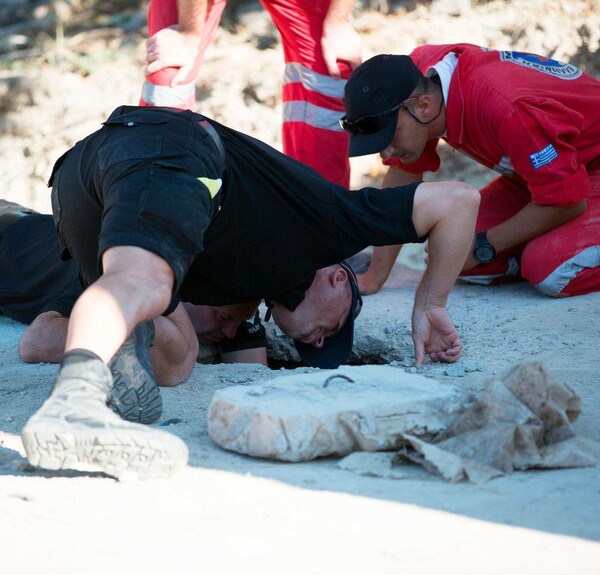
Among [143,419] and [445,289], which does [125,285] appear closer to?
[143,419]

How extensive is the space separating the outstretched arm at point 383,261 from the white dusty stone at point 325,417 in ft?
6.62

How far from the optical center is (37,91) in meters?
7.55

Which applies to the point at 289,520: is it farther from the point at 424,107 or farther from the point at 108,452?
the point at 424,107

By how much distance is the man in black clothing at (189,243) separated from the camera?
81.1 inches

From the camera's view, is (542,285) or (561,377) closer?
(561,377)

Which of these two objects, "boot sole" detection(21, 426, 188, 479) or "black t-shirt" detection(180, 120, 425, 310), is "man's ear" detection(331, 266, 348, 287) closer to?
"black t-shirt" detection(180, 120, 425, 310)

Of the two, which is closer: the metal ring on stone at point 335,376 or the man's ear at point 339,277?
the metal ring on stone at point 335,376

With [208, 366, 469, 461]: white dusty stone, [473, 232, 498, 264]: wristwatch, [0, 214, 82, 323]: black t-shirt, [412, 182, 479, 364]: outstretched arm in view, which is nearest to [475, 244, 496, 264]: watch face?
[473, 232, 498, 264]: wristwatch

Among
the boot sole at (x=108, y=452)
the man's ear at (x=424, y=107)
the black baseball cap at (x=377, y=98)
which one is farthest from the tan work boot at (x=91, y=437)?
the man's ear at (x=424, y=107)

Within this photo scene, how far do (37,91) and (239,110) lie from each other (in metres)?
1.83

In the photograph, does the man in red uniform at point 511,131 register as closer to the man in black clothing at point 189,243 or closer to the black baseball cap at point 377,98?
the black baseball cap at point 377,98

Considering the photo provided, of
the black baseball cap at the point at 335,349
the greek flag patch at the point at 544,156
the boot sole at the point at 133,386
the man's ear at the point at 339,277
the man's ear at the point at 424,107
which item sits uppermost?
the man's ear at the point at 424,107

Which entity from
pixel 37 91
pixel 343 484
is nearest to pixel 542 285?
pixel 343 484

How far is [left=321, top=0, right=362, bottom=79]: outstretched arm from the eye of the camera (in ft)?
14.9
